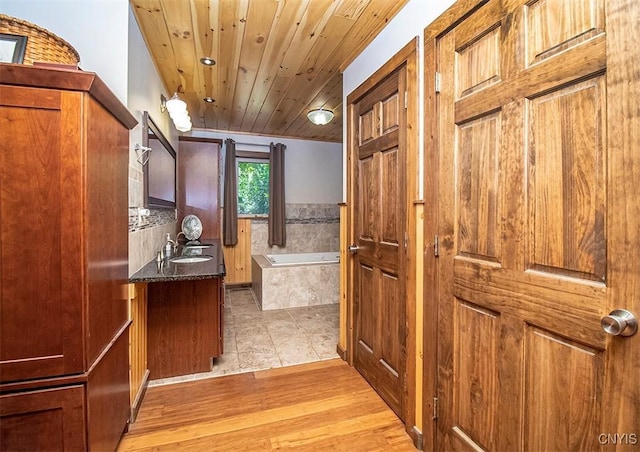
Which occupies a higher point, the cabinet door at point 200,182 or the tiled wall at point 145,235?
the cabinet door at point 200,182

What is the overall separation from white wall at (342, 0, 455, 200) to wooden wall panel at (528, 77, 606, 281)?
600mm

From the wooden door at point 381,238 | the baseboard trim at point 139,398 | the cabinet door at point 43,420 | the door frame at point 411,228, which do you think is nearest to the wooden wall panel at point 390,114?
the wooden door at point 381,238

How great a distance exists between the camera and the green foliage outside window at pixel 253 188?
16.3 feet

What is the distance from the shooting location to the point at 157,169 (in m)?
2.46

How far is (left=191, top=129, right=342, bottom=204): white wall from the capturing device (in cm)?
514

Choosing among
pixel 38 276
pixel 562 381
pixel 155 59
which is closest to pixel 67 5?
pixel 155 59

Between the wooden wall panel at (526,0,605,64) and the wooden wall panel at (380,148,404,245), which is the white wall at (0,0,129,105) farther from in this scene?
the wooden wall panel at (526,0,605,64)

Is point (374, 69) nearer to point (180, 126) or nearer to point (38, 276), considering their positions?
point (180, 126)

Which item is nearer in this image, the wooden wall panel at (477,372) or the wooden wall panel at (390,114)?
the wooden wall panel at (477,372)

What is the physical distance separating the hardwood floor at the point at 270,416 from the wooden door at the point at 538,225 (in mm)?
481

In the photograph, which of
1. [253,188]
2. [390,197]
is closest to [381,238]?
[390,197]

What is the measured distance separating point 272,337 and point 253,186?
2.78 meters

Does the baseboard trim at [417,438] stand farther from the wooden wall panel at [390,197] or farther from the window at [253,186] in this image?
the window at [253,186]

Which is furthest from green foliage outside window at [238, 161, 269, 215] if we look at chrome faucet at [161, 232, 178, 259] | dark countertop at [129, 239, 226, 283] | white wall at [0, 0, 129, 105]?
white wall at [0, 0, 129, 105]
